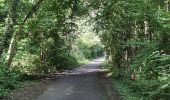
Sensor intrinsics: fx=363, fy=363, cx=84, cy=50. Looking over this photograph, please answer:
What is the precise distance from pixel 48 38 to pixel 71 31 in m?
3.42

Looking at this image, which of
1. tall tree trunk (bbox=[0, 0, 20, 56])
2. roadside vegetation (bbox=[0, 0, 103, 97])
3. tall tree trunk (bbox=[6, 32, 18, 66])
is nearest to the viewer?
tall tree trunk (bbox=[0, 0, 20, 56])

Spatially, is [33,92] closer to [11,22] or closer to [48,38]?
[11,22]

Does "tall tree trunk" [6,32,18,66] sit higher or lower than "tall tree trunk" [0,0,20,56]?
lower

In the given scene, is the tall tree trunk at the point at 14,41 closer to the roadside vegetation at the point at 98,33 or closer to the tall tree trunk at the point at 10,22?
the roadside vegetation at the point at 98,33

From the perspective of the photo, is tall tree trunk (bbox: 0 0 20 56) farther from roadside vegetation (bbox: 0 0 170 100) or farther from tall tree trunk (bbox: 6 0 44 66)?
tall tree trunk (bbox: 6 0 44 66)

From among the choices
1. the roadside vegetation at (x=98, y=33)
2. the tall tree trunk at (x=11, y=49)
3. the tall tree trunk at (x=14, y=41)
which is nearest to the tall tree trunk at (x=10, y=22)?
the roadside vegetation at (x=98, y=33)

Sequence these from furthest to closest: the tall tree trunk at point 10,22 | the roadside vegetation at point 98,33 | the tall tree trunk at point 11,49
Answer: the tall tree trunk at point 11,49
the tall tree trunk at point 10,22
the roadside vegetation at point 98,33

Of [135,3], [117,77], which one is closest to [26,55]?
[117,77]

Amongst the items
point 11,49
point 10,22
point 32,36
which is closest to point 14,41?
point 11,49

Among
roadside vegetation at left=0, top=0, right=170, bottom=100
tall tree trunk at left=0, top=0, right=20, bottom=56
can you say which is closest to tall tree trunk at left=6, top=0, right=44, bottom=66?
roadside vegetation at left=0, top=0, right=170, bottom=100

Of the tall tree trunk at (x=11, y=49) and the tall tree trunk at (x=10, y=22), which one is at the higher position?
the tall tree trunk at (x=10, y=22)

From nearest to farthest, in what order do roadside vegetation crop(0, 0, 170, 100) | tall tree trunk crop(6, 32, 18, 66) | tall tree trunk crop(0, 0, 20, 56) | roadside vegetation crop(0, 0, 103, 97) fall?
roadside vegetation crop(0, 0, 170, 100) → tall tree trunk crop(0, 0, 20, 56) → roadside vegetation crop(0, 0, 103, 97) → tall tree trunk crop(6, 32, 18, 66)

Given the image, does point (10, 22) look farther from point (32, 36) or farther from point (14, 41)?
point (32, 36)

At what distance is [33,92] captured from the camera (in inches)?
734
